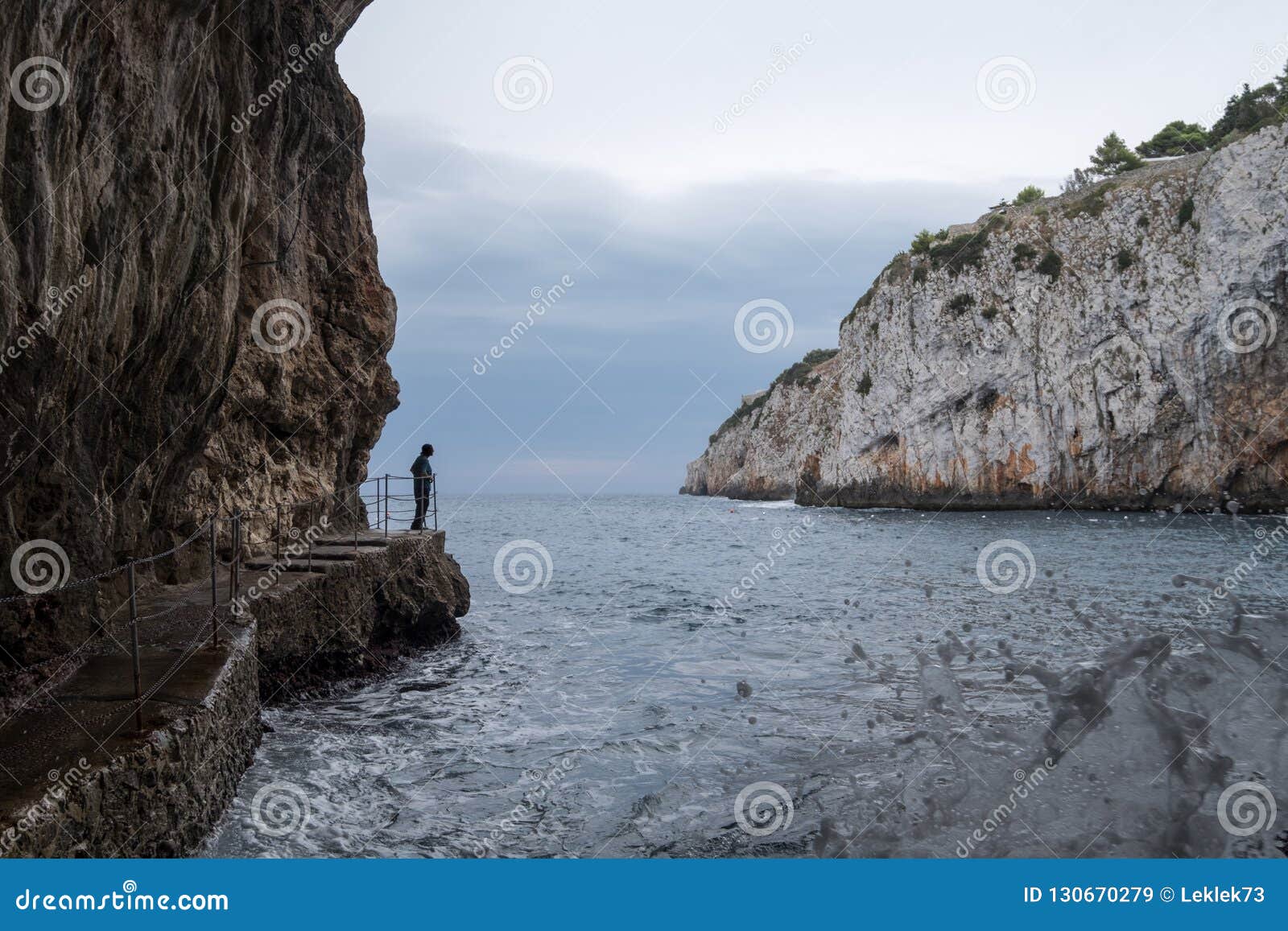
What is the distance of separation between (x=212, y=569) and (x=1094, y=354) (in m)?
51.1

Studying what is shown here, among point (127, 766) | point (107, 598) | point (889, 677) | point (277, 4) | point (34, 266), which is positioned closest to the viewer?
point (127, 766)

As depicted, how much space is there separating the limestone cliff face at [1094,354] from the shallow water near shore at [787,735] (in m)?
32.4

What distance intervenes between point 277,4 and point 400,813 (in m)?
8.06

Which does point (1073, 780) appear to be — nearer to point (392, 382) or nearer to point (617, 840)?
point (617, 840)

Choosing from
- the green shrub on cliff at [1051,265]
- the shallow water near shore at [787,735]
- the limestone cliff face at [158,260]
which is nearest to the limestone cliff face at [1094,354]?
the green shrub on cliff at [1051,265]

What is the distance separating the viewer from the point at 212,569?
6.89 m

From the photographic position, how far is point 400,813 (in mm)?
5922

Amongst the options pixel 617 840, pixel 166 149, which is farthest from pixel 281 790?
pixel 166 149

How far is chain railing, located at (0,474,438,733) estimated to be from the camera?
16.9 ft

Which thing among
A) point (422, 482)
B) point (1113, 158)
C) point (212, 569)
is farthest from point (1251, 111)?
point (212, 569)

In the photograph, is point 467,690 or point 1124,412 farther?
point 1124,412

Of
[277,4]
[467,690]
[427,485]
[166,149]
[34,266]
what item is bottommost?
[467,690]

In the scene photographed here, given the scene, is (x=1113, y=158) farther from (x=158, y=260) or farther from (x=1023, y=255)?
(x=158, y=260)

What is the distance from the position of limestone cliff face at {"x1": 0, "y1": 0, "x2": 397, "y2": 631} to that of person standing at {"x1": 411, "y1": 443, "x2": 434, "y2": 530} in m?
1.82
